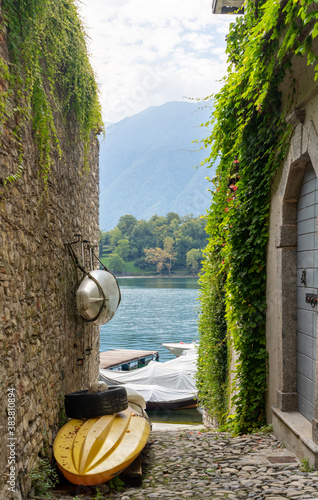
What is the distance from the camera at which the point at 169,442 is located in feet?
18.9

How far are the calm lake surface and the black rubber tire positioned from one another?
16.5 m

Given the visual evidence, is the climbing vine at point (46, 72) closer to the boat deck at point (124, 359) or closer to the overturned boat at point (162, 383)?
the overturned boat at point (162, 383)

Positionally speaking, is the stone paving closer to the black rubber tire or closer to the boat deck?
the black rubber tire

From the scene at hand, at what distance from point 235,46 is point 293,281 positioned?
3.50 meters

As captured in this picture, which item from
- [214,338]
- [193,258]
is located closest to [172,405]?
[214,338]

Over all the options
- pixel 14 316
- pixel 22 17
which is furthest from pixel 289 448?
pixel 22 17

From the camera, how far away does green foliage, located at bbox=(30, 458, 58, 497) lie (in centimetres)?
379

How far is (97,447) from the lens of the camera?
4191 mm

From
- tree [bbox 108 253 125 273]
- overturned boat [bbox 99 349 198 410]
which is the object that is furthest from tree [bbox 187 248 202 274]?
overturned boat [bbox 99 349 198 410]

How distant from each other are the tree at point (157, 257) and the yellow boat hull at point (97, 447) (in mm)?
A: 83880

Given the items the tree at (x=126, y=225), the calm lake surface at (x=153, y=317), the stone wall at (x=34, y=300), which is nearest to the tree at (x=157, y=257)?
the calm lake surface at (x=153, y=317)

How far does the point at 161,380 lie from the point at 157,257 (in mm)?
71004

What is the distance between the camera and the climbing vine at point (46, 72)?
348 centimetres

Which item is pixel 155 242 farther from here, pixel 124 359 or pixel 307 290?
pixel 307 290
